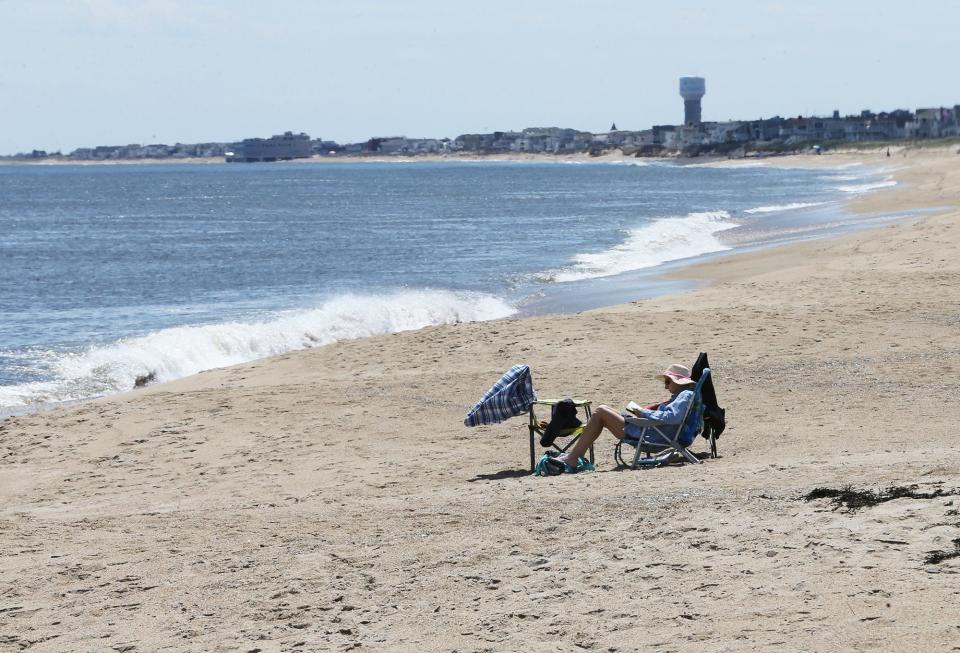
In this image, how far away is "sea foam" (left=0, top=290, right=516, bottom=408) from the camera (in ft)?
52.4

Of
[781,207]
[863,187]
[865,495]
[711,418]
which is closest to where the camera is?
[865,495]

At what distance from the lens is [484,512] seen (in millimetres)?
7434

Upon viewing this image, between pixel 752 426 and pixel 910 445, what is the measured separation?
1.66 meters

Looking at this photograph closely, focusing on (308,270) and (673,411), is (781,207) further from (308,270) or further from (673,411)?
(673,411)

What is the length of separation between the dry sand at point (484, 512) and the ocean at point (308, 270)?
3974mm

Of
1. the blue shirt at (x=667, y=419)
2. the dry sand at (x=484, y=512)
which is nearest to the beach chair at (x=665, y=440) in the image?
the blue shirt at (x=667, y=419)

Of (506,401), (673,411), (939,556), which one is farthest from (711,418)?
(939,556)

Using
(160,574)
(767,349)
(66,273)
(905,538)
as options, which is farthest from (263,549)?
(66,273)

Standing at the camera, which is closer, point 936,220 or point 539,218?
point 936,220

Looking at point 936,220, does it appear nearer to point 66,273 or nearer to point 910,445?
point 910,445

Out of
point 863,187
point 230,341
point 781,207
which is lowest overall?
point 230,341

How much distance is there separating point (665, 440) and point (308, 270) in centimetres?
2513

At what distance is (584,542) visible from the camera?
6512 millimetres

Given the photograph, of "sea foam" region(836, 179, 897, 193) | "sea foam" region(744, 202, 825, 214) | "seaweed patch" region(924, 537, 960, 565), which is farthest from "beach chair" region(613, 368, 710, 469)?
"sea foam" region(836, 179, 897, 193)
